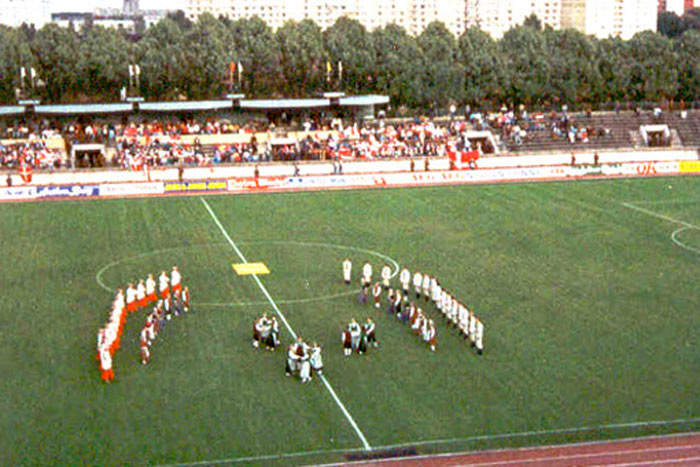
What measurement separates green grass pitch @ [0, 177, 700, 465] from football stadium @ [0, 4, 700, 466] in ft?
0.37

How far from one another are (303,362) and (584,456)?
8278mm

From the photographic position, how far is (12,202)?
5856 centimetres

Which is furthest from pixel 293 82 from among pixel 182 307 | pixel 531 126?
pixel 182 307

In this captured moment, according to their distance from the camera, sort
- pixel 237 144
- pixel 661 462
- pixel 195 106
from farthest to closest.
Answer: pixel 195 106 < pixel 237 144 < pixel 661 462

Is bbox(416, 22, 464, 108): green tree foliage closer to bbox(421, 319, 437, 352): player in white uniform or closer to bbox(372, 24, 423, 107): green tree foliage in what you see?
bbox(372, 24, 423, 107): green tree foliage

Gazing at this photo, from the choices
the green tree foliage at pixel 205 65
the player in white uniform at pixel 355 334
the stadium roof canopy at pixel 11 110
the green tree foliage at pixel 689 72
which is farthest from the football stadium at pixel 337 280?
the green tree foliage at pixel 689 72

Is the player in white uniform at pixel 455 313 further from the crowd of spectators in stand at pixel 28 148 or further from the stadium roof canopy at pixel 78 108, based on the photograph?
the stadium roof canopy at pixel 78 108

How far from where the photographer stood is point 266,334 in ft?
97.0

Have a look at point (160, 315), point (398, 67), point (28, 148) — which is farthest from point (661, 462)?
point (398, 67)

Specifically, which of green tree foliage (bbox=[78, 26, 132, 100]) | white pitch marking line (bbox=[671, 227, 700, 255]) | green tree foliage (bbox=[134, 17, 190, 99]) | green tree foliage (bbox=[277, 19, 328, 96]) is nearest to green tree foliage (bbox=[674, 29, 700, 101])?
green tree foliage (bbox=[277, 19, 328, 96])

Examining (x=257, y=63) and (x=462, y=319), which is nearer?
(x=462, y=319)

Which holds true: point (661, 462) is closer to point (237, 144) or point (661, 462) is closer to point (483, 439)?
point (483, 439)

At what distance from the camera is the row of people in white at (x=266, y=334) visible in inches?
1161

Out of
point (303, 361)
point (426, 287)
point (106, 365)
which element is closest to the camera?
point (106, 365)
